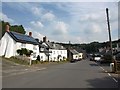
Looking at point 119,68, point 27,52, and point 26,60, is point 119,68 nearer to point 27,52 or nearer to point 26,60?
point 26,60

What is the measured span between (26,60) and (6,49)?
285 inches

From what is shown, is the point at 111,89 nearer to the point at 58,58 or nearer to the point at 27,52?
the point at 27,52

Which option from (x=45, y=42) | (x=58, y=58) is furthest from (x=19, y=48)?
(x=58, y=58)

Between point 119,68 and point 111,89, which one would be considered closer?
point 111,89

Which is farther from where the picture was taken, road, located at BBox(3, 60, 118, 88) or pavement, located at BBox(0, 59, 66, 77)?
pavement, located at BBox(0, 59, 66, 77)

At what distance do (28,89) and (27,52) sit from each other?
51793 millimetres

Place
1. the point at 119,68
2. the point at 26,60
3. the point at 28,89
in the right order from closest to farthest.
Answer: the point at 28,89
the point at 119,68
the point at 26,60

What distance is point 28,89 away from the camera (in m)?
14.0

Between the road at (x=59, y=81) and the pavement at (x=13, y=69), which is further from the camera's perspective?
the pavement at (x=13, y=69)

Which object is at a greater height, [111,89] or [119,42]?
[119,42]

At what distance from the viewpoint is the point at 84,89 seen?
576 inches

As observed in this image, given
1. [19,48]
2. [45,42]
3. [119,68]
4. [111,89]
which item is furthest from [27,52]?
Answer: [111,89]

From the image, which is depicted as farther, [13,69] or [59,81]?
[13,69]

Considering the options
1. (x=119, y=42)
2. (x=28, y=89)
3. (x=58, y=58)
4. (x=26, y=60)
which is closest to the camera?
(x=28, y=89)
